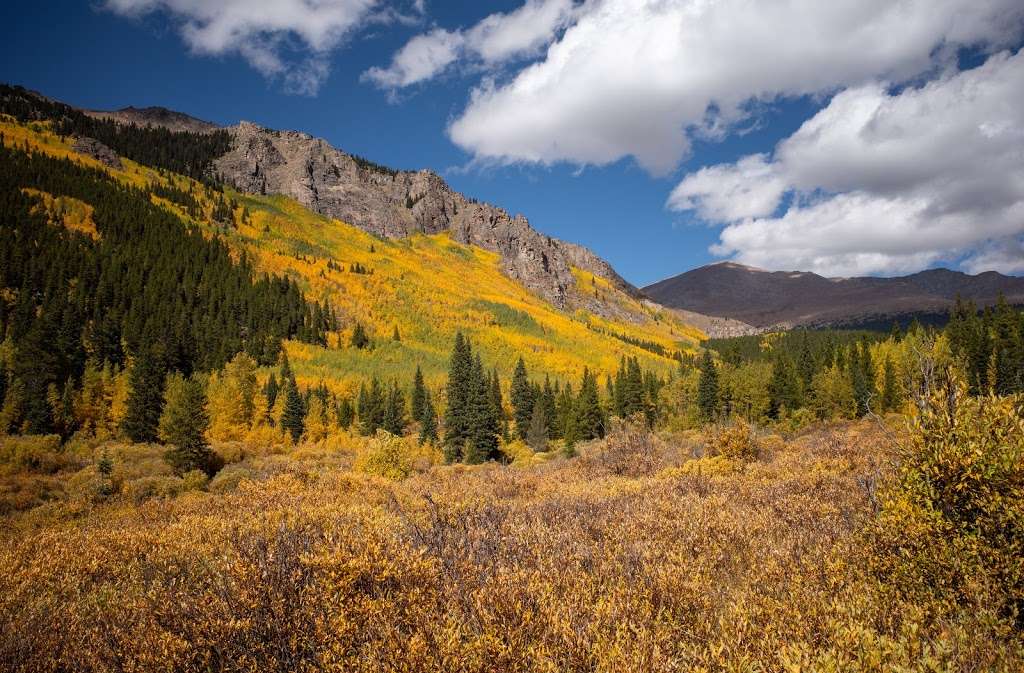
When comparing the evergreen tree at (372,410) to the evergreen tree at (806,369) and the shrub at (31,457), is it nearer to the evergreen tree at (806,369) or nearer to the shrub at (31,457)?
the shrub at (31,457)

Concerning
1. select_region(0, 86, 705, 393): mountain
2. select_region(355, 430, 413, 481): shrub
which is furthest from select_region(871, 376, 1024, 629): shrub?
select_region(0, 86, 705, 393): mountain

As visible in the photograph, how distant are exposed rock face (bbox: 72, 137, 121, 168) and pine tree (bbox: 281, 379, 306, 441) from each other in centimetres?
15316

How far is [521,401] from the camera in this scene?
79750mm

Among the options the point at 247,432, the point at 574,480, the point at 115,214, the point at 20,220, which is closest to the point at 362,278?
the point at 115,214

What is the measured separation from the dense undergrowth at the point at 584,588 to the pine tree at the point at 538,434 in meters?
59.1

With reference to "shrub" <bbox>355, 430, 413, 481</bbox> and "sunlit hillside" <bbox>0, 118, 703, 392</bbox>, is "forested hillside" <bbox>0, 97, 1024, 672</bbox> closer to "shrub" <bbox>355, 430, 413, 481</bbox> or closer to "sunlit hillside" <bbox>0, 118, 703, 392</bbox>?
"shrub" <bbox>355, 430, 413, 481</bbox>

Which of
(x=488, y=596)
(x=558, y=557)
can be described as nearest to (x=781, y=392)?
(x=558, y=557)

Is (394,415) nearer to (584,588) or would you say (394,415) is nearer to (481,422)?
(481,422)

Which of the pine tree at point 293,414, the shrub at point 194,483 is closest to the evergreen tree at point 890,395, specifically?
the shrub at point 194,483

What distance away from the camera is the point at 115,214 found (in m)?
114

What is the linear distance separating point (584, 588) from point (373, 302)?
13476cm

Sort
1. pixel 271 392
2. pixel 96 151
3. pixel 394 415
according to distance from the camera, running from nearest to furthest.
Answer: pixel 394 415, pixel 271 392, pixel 96 151

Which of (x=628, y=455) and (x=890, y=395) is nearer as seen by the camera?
(x=628, y=455)

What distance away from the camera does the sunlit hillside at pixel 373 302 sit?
104 metres
